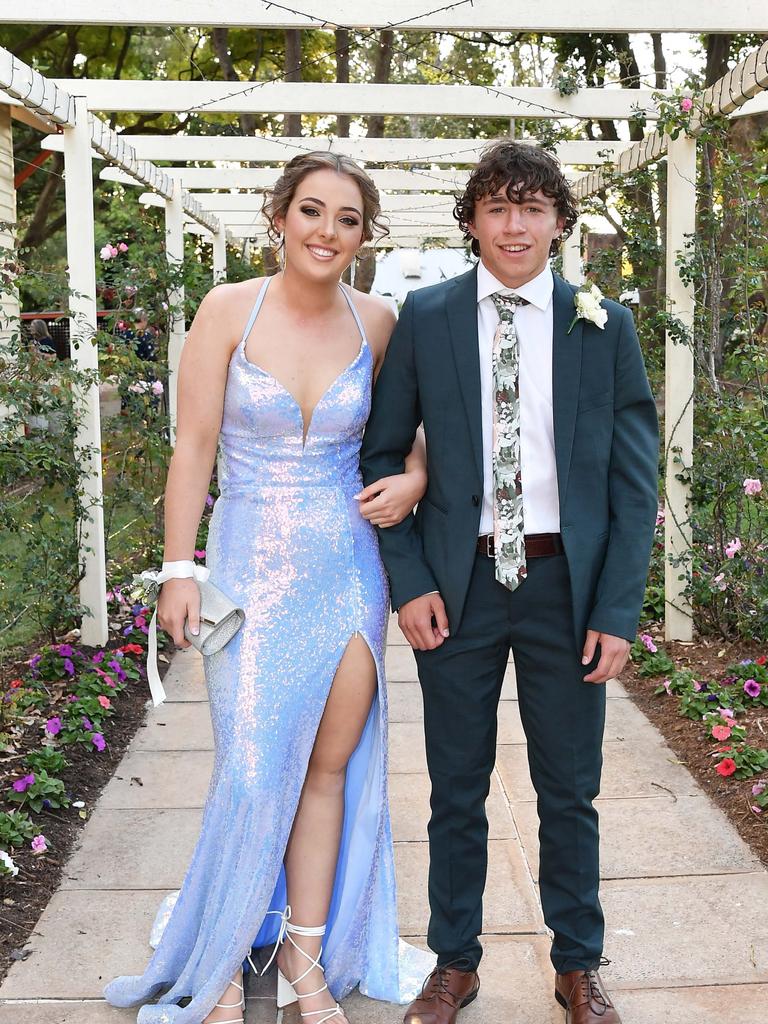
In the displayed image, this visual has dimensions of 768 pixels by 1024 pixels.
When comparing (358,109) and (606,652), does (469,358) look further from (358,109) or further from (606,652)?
(358,109)

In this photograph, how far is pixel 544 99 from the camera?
6.69m

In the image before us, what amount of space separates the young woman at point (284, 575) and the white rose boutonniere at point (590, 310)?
508 millimetres

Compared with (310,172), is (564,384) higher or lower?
lower

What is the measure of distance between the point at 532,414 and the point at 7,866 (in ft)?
6.82

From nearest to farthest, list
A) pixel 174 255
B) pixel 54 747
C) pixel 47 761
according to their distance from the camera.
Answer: pixel 47 761, pixel 54 747, pixel 174 255

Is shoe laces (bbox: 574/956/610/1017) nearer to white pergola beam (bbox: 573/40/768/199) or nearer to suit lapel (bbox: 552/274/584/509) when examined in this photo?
suit lapel (bbox: 552/274/584/509)

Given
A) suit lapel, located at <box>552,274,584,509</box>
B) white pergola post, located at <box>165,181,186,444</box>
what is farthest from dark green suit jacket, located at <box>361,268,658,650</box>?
white pergola post, located at <box>165,181,186,444</box>

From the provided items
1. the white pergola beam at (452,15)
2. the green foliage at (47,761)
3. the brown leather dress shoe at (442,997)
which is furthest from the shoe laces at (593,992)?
the white pergola beam at (452,15)

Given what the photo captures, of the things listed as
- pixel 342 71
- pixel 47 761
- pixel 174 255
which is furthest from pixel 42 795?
pixel 342 71

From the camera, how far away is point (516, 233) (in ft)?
8.37

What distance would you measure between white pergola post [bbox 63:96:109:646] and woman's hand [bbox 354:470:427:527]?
3.07m

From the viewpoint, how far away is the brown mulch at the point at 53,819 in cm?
329

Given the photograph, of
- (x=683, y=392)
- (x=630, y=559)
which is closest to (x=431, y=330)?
(x=630, y=559)

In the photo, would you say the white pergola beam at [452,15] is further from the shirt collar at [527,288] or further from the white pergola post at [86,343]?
the shirt collar at [527,288]
